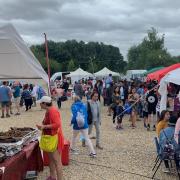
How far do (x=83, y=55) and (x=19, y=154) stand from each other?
9304 centimetres

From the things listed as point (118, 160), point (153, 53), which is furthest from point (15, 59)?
point (153, 53)

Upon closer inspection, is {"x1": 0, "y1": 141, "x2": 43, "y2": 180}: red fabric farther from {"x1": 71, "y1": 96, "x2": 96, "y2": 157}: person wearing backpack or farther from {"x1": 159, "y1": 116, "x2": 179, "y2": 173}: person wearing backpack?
{"x1": 159, "y1": 116, "x2": 179, "y2": 173}: person wearing backpack

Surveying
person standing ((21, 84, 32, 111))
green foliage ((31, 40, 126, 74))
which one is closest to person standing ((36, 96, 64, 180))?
person standing ((21, 84, 32, 111))

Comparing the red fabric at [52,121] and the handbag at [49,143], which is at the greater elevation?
the red fabric at [52,121]

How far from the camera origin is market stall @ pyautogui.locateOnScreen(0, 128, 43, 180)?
19.9ft

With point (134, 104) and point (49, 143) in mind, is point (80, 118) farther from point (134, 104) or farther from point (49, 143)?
point (134, 104)

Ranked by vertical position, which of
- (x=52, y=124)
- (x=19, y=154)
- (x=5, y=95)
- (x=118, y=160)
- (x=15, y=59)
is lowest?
(x=118, y=160)

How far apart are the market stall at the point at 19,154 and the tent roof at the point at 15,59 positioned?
1129 millimetres

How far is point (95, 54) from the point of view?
10244cm

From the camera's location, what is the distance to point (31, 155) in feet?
24.8

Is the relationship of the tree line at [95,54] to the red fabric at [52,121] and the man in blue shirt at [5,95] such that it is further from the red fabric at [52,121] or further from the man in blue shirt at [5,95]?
the red fabric at [52,121]

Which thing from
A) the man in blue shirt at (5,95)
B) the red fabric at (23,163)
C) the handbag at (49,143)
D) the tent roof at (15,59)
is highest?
the tent roof at (15,59)

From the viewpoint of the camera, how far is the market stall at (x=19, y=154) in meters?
6.07

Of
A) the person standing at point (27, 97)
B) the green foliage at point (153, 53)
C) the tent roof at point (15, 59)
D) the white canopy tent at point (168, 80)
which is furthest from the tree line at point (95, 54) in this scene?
the tent roof at point (15, 59)
